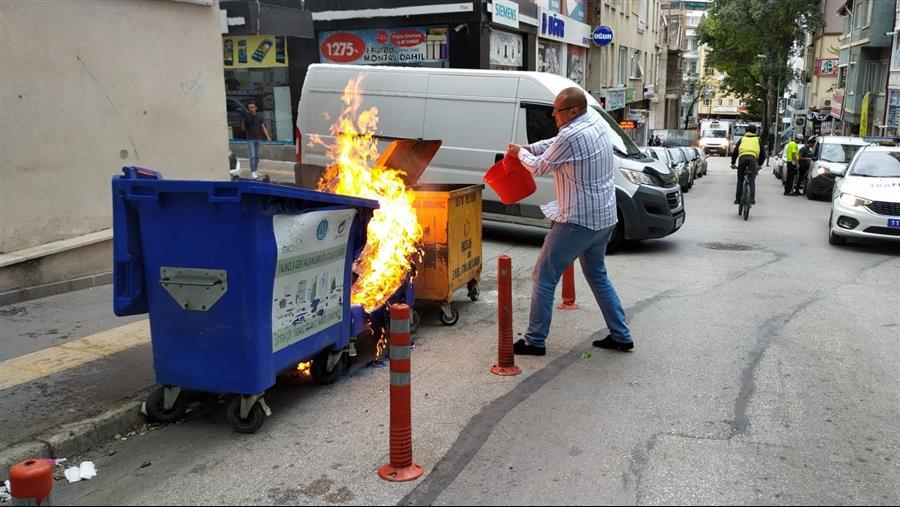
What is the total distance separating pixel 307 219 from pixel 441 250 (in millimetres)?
2230

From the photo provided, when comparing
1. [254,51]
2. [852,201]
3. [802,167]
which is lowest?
[802,167]

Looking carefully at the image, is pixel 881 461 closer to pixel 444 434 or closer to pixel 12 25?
pixel 444 434

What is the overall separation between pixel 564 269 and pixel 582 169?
0.80 meters

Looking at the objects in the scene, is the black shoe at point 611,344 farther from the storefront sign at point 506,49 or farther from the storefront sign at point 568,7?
the storefront sign at point 568,7

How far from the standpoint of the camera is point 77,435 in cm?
423

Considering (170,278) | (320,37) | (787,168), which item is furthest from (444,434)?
(787,168)

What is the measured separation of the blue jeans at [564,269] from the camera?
5535mm

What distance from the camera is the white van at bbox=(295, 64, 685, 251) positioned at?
10469 millimetres

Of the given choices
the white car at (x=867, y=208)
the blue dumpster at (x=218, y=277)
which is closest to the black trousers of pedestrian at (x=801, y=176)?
the white car at (x=867, y=208)

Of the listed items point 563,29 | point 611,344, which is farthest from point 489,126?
point 563,29

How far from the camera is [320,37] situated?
69.5 feet

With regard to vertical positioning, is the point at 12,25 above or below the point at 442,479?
above

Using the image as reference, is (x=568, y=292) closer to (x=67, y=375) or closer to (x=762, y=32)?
(x=67, y=375)

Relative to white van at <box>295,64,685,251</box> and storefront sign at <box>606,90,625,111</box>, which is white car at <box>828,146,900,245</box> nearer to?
white van at <box>295,64,685,251</box>
